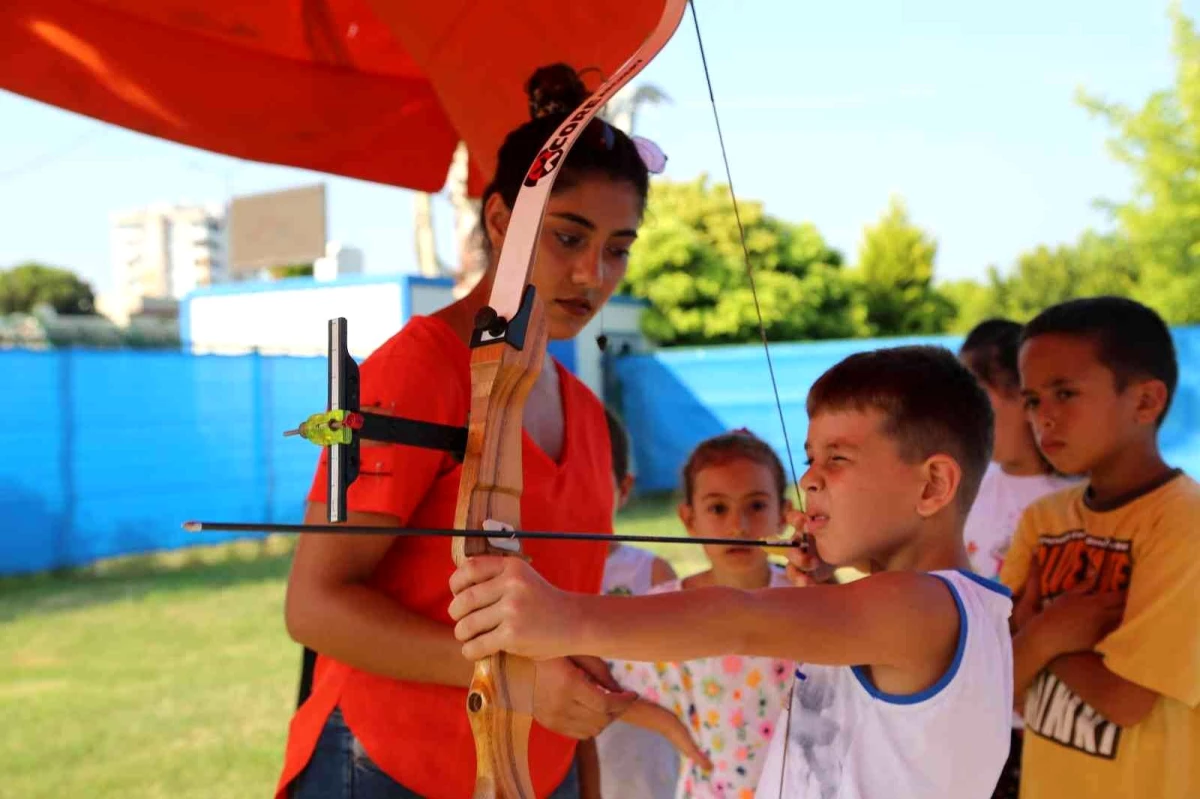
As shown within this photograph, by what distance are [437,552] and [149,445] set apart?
29.9 feet

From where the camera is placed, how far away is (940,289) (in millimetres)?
29219

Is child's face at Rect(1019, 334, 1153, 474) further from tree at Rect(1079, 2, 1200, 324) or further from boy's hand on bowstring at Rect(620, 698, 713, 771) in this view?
tree at Rect(1079, 2, 1200, 324)

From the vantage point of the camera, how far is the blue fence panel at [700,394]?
13.4 meters

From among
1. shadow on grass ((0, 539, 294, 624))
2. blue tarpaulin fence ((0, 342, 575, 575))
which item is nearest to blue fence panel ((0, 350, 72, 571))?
blue tarpaulin fence ((0, 342, 575, 575))

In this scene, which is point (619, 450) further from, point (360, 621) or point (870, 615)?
point (870, 615)

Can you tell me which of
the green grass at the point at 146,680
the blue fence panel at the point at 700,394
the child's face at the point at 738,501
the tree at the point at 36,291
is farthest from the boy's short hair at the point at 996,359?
the tree at the point at 36,291

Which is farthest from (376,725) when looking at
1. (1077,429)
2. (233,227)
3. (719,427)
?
(233,227)

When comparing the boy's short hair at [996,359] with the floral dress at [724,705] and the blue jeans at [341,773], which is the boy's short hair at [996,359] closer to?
the floral dress at [724,705]

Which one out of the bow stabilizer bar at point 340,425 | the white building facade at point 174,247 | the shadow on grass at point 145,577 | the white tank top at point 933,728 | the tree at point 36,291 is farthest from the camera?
the white building facade at point 174,247

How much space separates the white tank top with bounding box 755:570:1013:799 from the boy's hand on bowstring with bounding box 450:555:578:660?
1.72 feet

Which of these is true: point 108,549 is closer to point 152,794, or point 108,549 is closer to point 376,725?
point 152,794

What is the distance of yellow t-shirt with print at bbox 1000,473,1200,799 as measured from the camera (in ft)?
6.19

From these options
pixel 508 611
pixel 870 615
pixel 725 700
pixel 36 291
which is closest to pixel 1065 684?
pixel 725 700

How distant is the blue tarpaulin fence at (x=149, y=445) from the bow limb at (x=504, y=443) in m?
7.69
